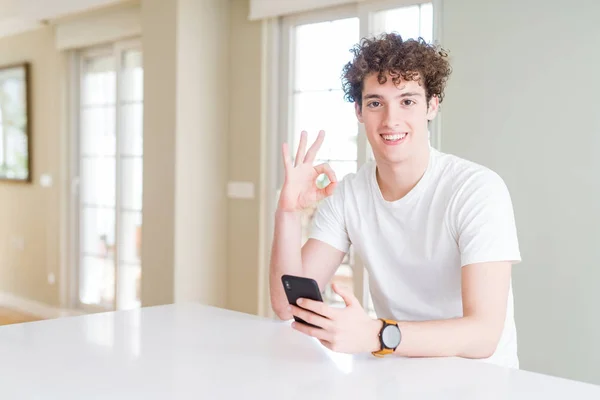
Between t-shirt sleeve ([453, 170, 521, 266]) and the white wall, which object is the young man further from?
the white wall

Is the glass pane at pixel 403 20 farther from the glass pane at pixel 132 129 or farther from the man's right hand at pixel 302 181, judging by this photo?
the glass pane at pixel 132 129

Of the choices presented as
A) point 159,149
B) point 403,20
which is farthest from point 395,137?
point 159,149

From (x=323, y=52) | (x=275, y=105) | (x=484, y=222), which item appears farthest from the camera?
(x=275, y=105)

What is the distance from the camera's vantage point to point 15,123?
6.12 metres

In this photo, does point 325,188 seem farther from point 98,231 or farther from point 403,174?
point 98,231

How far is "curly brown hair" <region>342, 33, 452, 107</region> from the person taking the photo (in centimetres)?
180

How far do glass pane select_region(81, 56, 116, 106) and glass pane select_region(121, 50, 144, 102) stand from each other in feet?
0.82

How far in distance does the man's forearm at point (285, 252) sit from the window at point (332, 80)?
5.80 ft

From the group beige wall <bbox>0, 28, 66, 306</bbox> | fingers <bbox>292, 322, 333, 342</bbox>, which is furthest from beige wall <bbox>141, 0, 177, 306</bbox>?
fingers <bbox>292, 322, 333, 342</bbox>

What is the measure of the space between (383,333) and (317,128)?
9.20 ft

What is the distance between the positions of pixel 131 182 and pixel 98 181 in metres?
0.51

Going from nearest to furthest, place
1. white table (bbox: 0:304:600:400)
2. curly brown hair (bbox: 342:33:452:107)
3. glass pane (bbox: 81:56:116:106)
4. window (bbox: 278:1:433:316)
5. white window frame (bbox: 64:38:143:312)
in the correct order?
white table (bbox: 0:304:600:400)
curly brown hair (bbox: 342:33:452:107)
window (bbox: 278:1:433:316)
glass pane (bbox: 81:56:116:106)
white window frame (bbox: 64:38:143:312)

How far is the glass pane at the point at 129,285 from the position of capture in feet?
16.9

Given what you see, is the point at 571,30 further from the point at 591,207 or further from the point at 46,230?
the point at 46,230
